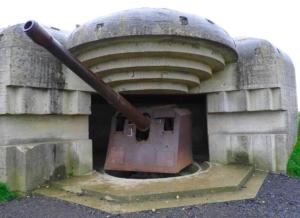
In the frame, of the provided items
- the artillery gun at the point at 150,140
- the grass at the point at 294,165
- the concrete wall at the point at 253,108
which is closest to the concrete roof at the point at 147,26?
the artillery gun at the point at 150,140

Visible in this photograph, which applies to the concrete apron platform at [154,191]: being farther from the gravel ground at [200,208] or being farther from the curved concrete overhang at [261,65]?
the curved concrete overhang at [261,65]

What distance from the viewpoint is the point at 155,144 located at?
5473 millimetres

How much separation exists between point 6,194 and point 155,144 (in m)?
2.51

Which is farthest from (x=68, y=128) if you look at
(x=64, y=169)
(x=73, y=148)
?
(x=64, y=169)

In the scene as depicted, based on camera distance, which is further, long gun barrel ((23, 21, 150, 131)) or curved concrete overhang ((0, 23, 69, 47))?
curved concrete overhang ((0, 23, 69, 47))

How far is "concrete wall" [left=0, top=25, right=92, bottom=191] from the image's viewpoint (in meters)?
4.48

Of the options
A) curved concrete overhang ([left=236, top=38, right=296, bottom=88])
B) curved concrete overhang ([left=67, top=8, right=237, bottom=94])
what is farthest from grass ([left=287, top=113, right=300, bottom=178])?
curved concrete overhang ([left=67, top=8, right=237, bottom=94])

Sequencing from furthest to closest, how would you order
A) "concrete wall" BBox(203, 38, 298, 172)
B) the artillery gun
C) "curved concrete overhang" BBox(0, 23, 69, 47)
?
"concrete wall" BBox(203, 38, 298, 172) → the artillery gun → "curved concrete overhang" BBox(0, 23, 69, 47)

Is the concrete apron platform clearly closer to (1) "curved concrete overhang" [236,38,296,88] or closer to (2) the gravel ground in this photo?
(2) the gravel ground

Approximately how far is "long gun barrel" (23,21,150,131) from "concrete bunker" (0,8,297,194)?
20.1 inches

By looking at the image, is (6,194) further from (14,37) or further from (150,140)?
(150,140)

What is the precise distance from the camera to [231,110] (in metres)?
5.92

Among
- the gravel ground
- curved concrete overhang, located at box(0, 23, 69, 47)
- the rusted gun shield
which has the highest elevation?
curved concrete overhang, located at box(0, 23, 69, 47)

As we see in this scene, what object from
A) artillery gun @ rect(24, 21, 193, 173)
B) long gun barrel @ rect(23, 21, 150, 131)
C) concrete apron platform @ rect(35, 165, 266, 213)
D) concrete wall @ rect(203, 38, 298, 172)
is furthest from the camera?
concrete wall @ rect(203, 38, 298, 172)
